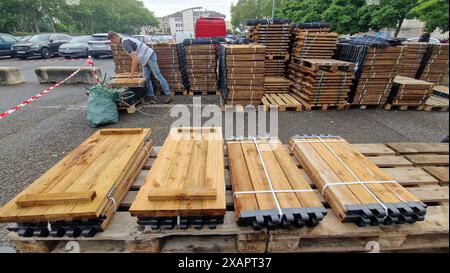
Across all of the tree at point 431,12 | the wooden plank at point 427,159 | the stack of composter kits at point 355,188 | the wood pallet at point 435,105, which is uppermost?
the tree at point 431,12

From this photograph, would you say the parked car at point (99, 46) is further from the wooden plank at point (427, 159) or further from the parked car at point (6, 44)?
the wooden plank at point (427, 159)

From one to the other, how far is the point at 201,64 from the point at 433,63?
25.0 feet

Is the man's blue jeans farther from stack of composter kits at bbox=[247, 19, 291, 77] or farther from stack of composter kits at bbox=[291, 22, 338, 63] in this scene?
stack of composter kits at bbox=[291, 22, 338, 63]

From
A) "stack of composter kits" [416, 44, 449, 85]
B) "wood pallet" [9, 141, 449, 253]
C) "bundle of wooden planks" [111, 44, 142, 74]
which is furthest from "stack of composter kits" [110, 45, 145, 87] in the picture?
"stack of composter kits" [416, 44, 449, 85]

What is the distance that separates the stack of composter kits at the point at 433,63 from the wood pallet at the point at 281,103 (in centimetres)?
481

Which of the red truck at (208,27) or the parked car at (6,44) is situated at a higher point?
the red truck at (208,27)

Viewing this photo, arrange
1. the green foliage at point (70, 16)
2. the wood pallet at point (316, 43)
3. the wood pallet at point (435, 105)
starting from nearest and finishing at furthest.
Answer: the wood pallet at point (435, 105) → the wood pallet at point (316, 43) → the green foliage at point (70, 16)

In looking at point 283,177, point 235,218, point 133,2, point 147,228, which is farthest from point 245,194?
point 133,2

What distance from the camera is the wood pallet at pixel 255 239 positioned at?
166 centimetres

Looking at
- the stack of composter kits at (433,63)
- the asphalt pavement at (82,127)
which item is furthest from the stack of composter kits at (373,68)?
the stack of composter kits at (433,63)

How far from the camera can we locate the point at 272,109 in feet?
19.0

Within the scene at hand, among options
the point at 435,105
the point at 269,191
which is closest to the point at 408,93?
the point at 435,105
